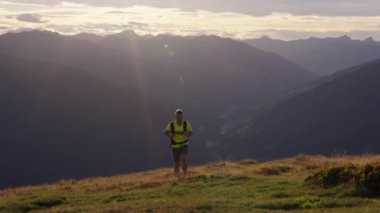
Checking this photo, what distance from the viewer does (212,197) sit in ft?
54.5

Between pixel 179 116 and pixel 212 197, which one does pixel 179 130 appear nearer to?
pixel 179 116

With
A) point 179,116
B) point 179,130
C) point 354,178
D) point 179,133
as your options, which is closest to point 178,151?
point 179,133

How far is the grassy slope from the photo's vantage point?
557 inches

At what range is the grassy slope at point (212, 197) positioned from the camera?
46.4 feet

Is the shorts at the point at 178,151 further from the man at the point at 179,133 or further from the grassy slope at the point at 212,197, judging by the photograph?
the grassy slope at the point at 212,197

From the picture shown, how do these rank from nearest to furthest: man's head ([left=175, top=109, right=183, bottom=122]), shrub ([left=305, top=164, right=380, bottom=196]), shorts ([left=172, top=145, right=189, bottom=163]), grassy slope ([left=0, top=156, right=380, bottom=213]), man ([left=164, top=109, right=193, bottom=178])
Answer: grassy slope ([left=0, top=156, right=380, bottom=213]) → shrub ([left=305, top=164, right=380, bottom=196]) → man's head ([left=175, top=109, right=183, bottom=122]) → man ([left=164, top=109, right=193, bottom=178]) → shorts ([left=172, top=145, right=189, bottom=163])

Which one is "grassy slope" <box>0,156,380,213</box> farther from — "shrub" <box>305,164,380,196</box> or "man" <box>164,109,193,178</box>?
"man" <box>164,109,193,178</box>

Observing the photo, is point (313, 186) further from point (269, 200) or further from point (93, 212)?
point (93, 212)

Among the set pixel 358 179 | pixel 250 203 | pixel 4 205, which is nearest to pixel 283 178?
pixel 358 179

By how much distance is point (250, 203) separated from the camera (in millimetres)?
14773

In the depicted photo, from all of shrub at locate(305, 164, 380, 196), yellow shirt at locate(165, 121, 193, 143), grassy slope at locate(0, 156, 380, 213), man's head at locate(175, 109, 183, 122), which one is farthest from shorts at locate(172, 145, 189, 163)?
shrub at locate(305, 164, 380, 196)

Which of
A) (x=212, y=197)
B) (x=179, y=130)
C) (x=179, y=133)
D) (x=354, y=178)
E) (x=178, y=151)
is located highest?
(x=179, y=130)

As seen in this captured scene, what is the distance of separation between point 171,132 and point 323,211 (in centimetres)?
945

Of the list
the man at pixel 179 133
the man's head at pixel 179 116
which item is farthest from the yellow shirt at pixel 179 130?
the man's head at pixel 179 116
